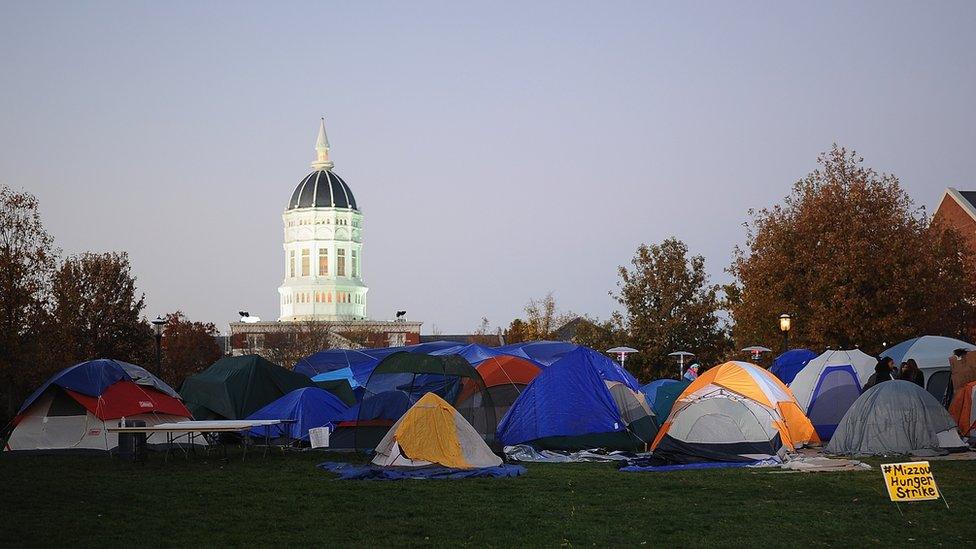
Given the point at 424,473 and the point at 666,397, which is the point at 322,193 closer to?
the point at 666,397

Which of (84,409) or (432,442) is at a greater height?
(84,409)

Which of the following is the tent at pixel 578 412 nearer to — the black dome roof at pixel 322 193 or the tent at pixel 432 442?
the tent at pixel 432 442

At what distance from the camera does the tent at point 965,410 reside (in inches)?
896

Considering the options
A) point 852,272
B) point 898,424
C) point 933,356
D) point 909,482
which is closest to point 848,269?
point 852,272

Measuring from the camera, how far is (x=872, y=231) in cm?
4203

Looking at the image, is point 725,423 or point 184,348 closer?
point 725,423

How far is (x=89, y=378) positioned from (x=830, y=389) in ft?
55.6

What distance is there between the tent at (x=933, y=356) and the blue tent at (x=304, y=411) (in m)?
13.8

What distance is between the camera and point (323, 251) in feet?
612

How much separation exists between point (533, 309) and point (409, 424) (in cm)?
7276

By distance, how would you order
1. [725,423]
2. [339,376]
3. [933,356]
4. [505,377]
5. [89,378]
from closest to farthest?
[725,423] → [89,378] → [505,377] → [933,356] → [339,376]

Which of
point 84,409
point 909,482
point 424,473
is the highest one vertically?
point 84,409

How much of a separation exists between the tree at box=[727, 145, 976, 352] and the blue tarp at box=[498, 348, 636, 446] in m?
19.2

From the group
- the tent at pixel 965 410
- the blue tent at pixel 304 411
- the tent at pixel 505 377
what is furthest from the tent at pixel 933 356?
the blue tent at pixel 304 411
